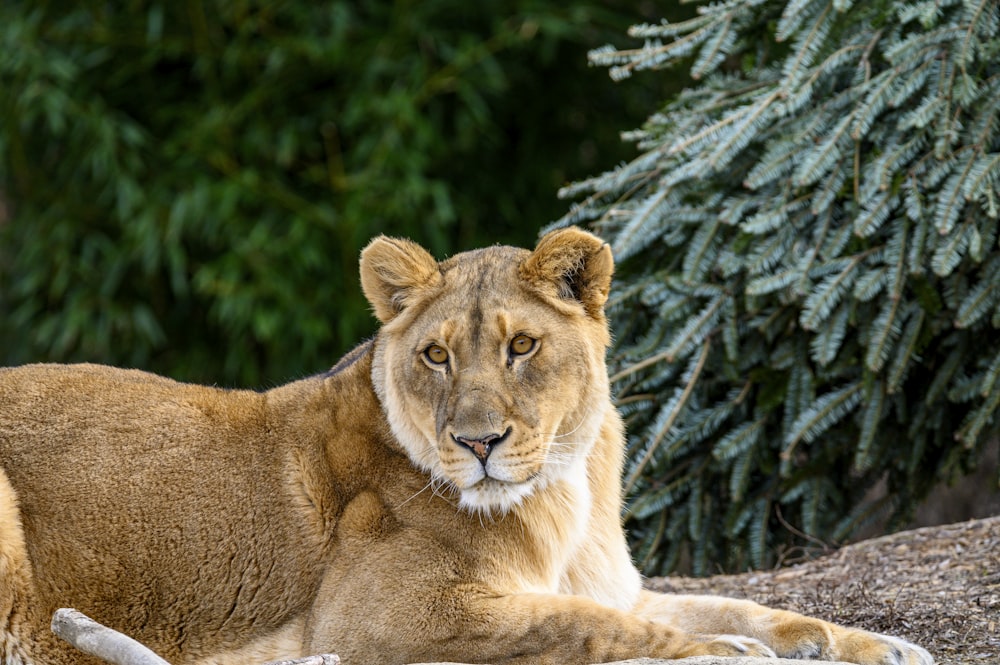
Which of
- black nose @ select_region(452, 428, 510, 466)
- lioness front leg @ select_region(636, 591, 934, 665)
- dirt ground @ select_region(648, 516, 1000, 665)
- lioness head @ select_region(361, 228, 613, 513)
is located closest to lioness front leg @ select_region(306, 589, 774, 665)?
lioness front leg @ select_region(636, 591, 934, 665)

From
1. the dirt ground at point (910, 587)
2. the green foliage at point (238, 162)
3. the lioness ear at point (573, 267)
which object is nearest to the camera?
the lioness ear at point (573, 267)

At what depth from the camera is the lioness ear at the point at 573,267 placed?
391 cm

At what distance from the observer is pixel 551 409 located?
12.3 feet

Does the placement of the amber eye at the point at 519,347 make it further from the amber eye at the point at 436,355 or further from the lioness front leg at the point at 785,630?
the lioness front leg at the point at 785,630

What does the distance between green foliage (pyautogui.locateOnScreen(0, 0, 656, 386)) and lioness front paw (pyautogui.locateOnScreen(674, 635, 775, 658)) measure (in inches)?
Result: 247

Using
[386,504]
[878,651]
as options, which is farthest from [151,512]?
[878,651]

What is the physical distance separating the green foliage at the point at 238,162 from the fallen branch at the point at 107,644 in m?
6.17

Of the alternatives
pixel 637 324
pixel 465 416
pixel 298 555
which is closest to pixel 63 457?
pixel 298 555

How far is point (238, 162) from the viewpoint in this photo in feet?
33.6

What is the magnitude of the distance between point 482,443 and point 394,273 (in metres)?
0.73

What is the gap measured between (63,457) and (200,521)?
459 millimetres

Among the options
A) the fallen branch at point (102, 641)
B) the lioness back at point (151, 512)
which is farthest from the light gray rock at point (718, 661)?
the fallen branch at point (102, 641)

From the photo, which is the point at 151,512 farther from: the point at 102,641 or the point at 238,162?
the point at 238,162

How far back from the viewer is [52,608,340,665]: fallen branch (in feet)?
9.80
